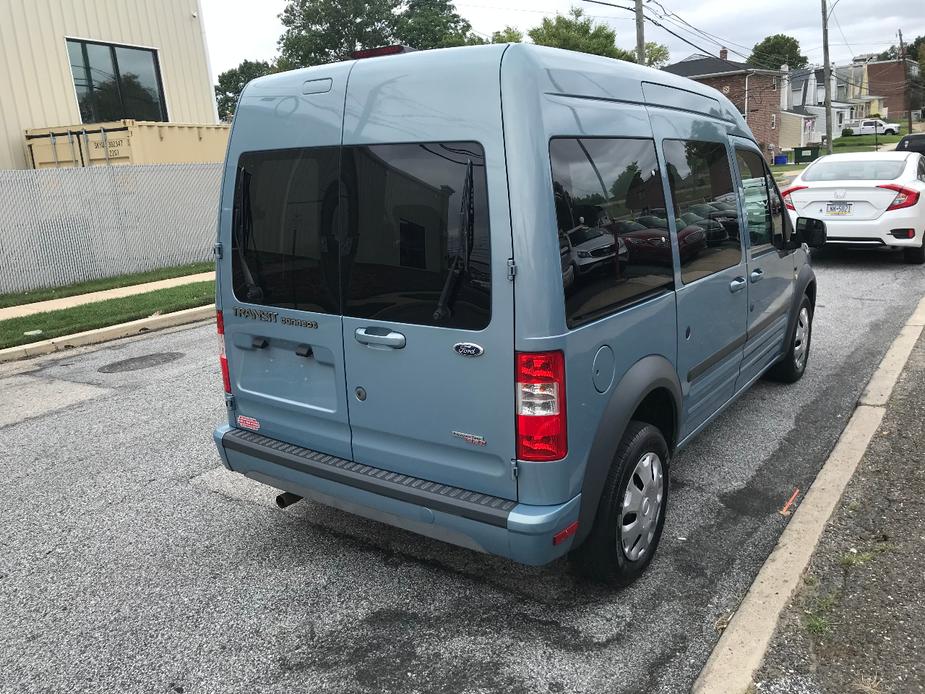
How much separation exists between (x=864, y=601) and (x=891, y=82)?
11609cm

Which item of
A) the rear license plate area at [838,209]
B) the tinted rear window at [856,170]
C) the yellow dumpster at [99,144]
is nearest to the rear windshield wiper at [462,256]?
the rear license plate area at [838,209]

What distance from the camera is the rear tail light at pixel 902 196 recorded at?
10.6 m

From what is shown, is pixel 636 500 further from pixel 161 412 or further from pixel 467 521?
pixel 161 412

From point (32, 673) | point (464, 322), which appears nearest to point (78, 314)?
point (32, 673)

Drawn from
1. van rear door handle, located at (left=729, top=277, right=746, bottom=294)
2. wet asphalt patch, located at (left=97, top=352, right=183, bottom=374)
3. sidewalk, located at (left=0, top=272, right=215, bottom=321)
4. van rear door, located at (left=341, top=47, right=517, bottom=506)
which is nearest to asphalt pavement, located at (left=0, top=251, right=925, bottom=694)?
van rear door, located at (left=341, top=47, right=517, bottom=506)

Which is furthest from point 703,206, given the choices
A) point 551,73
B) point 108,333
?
point 108,333

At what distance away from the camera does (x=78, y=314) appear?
9961 mm

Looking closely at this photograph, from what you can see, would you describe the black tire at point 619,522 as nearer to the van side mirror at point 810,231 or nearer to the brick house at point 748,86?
the van side mirror at point 810,231

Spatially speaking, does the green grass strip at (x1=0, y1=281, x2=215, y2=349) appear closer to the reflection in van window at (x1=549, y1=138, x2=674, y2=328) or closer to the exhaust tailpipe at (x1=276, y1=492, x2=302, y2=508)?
the exhaust tailpipe at (x1=276, y1=492, x2=302, y2=508)

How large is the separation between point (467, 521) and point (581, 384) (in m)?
0.69

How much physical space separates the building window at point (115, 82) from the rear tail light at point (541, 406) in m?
17.2

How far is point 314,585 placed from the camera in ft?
11.4

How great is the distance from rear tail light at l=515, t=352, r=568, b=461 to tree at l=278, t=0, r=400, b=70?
2374 inches

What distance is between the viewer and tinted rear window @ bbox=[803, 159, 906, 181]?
11.0 metres
